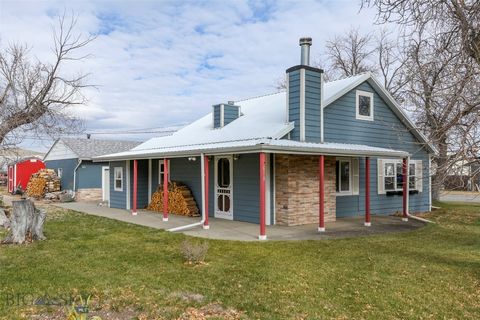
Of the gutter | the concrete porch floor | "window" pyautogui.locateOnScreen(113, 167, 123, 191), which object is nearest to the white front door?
"window" pyautogui.locateOnScreen(113, 167, 123, 191)

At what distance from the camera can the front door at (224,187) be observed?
41.8 feet

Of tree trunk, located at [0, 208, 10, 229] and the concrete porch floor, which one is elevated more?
tree trunk, located at [0, 208, 10, 229]

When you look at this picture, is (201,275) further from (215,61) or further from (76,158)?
(76,158)

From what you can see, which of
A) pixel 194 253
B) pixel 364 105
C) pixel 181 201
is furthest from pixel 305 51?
pixel 194 253

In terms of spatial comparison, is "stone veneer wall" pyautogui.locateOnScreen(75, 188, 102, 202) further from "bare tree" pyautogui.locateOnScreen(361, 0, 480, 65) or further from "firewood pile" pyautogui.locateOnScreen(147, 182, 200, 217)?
"bare tree" pyautogui.locateOnScreen(361, 0, 480, 65)

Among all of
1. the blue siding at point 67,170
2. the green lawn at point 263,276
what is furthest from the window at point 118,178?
the green lawn at point 263,276

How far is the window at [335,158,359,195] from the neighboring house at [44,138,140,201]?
524 inches

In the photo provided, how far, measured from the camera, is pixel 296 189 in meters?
11.5

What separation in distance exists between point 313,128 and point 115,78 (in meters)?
9.44

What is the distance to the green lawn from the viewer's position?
481cm

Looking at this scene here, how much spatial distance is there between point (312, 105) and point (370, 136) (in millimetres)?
3487

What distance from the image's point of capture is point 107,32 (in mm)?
12930

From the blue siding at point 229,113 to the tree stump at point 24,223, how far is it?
7.59 m

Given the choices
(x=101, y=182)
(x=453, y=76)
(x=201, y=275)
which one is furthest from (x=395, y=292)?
(x=101, y=182)
